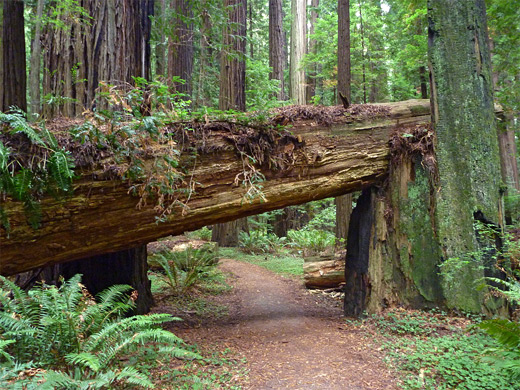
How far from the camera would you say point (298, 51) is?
55.2 feet

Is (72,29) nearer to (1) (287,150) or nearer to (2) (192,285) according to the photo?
(1) (287,150)

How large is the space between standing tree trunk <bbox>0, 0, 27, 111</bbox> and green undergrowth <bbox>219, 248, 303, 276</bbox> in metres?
7.65

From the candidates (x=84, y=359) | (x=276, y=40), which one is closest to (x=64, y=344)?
(x=84, y=359)

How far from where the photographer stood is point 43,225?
3930 millimetres

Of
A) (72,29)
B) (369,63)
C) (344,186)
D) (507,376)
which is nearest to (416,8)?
(369,63)

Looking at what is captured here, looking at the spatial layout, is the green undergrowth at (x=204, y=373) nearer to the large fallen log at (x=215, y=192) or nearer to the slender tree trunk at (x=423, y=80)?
the large fallen log at (x=215, y=192)

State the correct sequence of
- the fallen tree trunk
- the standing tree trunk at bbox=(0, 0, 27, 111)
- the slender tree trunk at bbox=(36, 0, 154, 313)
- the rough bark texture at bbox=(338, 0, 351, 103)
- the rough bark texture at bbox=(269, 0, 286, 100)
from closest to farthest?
Answer: the standing tree trunk at bbox=(0, 0, 27, 111)
the slender tree trunk at bbox=(36, 0, 154, 313)
the fallen tree trunk
the rough bark texture at bbox=(338, 0, 351, 103)
the rough bark texture at bbox=(269, 0, 286, 100)

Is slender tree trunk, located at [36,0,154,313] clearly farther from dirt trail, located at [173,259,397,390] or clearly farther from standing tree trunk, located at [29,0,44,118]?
dirt trail, located at [173,259,397,390]

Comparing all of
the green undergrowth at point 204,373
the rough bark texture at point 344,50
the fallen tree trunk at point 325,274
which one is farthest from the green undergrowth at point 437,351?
the rough bark texture at point 344,50

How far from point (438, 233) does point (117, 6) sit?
6072 mm

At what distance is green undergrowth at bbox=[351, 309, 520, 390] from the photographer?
3.38 meters

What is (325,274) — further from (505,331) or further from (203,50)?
(203,50)

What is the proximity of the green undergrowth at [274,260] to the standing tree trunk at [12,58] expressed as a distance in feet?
25.1

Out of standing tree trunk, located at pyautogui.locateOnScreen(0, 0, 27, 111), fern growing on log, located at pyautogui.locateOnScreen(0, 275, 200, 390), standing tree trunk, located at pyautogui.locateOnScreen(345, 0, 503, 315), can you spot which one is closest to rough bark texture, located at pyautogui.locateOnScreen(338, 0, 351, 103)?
standing tree trunk, located at pyautogui.locateOnScreen(345, 0, 503, 315)
